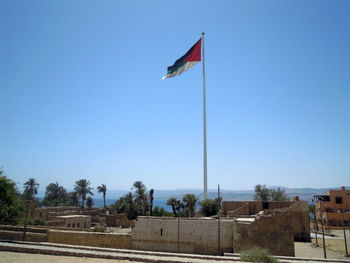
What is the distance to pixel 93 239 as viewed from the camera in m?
21.4

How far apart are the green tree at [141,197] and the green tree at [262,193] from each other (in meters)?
24.3

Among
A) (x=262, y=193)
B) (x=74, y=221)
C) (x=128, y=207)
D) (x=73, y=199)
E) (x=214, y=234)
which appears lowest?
(x=74, y=221)

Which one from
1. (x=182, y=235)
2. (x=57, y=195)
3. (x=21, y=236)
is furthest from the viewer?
(x=57, y=195)

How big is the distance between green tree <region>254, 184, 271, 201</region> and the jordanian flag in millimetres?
39554

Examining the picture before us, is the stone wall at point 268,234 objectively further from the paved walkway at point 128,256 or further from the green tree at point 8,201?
the green tree at point 8,201

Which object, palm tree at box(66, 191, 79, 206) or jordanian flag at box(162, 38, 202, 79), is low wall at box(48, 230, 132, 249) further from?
palm tree at box(66, 191, 79, 206)

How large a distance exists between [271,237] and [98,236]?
479 inches

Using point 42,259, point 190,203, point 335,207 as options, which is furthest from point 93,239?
point 335,207

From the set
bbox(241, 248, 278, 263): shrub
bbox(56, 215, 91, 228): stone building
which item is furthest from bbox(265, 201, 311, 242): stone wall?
bbox(56, 215, 91, 228): stone building

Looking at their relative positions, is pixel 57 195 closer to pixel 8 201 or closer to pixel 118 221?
pixel 118 221

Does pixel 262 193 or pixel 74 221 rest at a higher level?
pixel 262 193

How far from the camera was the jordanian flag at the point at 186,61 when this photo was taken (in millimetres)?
33844

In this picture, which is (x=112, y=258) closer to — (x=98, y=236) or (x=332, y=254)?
(x=98, y=236)

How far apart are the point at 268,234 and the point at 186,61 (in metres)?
21.4
